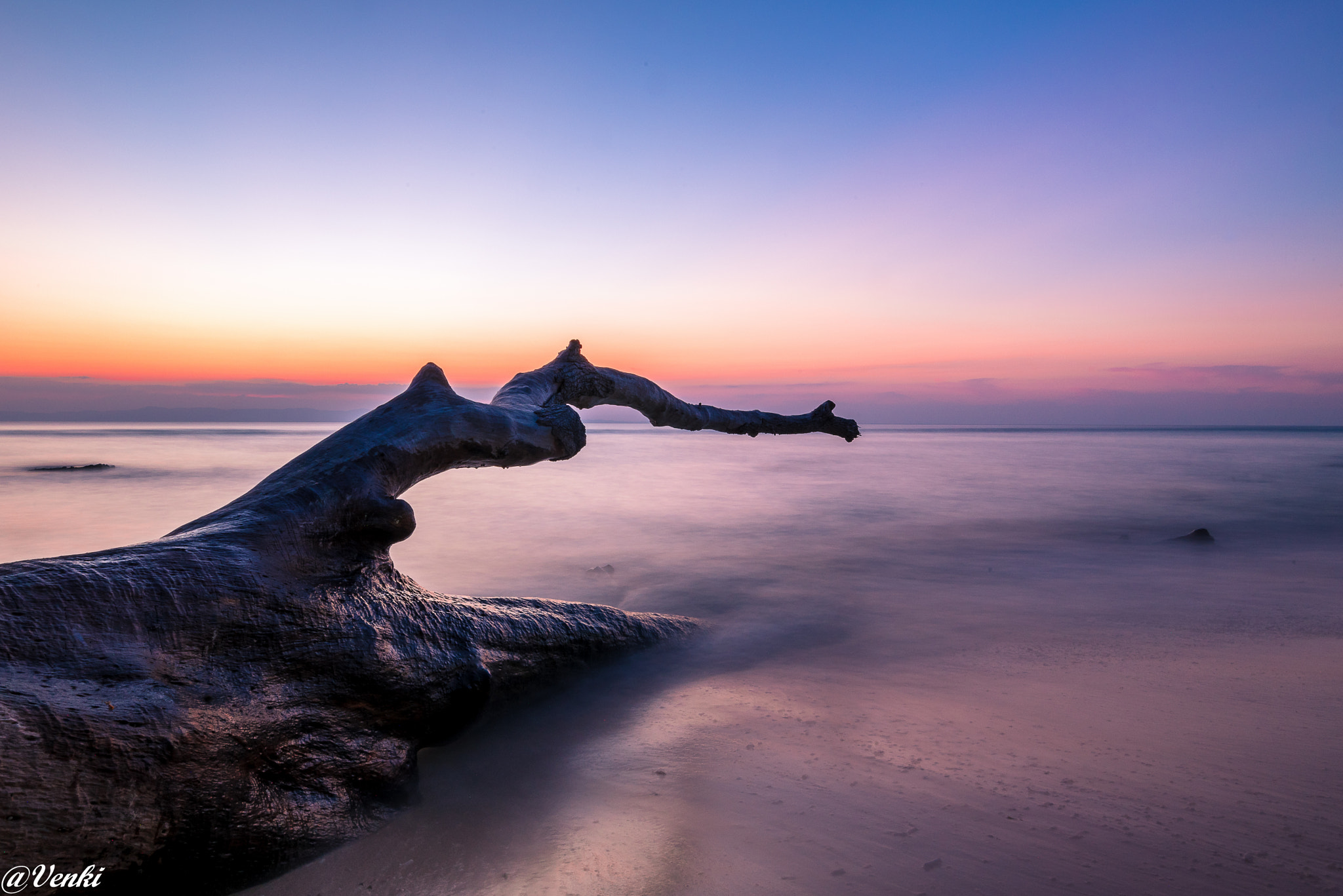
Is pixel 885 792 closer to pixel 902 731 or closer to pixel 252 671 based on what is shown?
pixel 902 731

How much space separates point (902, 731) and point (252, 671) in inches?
113

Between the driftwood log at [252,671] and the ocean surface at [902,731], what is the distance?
8.6 inches

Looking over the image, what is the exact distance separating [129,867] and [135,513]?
14061 mm

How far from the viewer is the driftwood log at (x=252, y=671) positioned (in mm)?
1712

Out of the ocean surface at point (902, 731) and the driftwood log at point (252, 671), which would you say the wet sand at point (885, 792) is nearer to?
the ocean surface at point (902, 731)

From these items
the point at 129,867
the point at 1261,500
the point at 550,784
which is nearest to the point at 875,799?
the point at 550,784

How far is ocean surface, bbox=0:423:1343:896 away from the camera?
6.97 ft

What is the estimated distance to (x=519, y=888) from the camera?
199cm
